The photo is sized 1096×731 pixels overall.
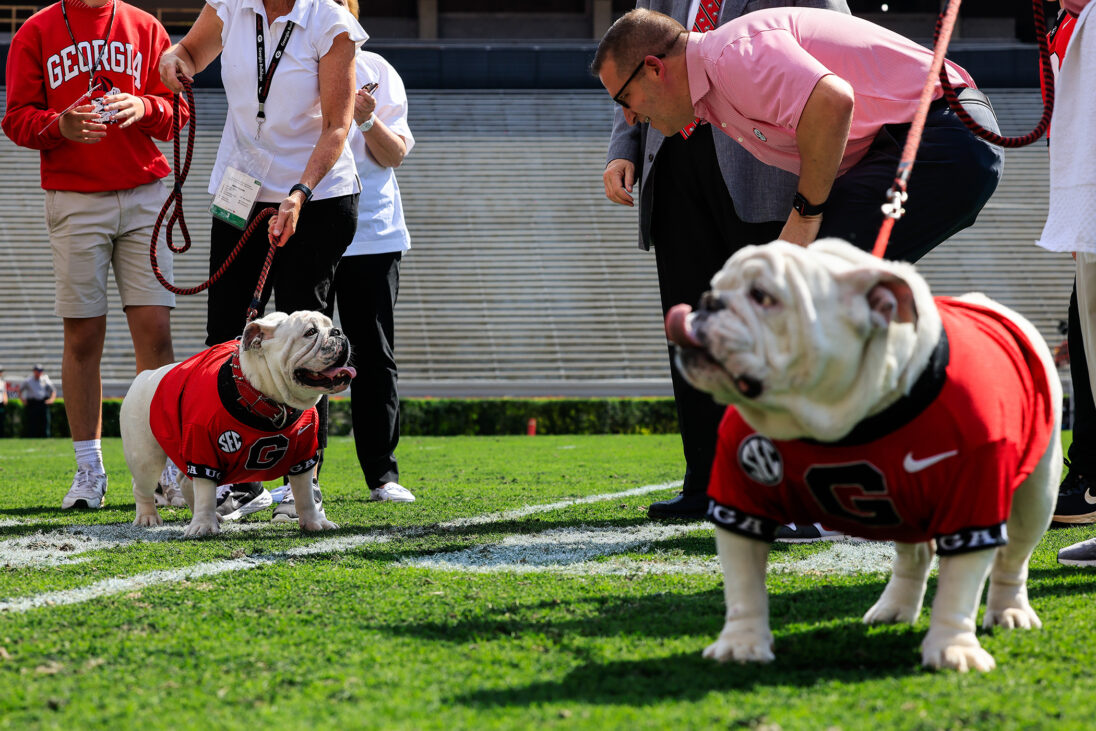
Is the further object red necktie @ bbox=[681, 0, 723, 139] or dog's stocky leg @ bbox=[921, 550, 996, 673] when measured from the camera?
red necktie @ bbox=[681, 0, 723, 139]

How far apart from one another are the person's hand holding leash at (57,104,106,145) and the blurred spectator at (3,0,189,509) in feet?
0.33

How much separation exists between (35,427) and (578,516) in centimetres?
1501

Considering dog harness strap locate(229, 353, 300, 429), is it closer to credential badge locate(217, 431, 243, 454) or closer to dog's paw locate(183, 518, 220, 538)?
credential badge locate(217, 431, 243, 454)

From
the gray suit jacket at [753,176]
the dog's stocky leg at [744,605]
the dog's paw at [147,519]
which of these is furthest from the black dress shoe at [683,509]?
the dog's stocky leg at [744,605]

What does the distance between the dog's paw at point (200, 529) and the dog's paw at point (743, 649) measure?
232cm

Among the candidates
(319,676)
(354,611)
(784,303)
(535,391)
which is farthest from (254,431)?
(535,391)

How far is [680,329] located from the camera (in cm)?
180

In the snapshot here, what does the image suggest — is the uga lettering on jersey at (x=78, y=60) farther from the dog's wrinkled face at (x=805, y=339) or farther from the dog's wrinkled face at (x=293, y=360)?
the dog's wrinkled face at (x=805, y=339)

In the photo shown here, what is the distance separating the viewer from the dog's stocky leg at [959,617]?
1897mm

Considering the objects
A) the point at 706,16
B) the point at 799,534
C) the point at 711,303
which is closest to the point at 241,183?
the point at 706,16

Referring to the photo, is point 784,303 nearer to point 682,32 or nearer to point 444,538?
point 682,32

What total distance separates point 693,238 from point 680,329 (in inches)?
90.2

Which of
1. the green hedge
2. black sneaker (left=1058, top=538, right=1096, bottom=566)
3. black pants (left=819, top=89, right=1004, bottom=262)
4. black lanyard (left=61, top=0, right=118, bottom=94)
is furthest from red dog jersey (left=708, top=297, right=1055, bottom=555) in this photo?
the green hedge

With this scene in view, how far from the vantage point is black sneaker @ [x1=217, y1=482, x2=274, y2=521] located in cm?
436
